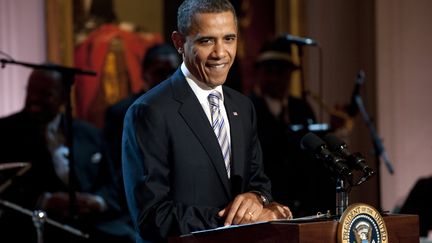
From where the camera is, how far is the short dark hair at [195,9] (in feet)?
10.5

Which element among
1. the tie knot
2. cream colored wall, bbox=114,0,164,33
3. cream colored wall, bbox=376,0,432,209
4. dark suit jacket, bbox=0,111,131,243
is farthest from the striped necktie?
cream colored wall, bbox=376,0,432,209

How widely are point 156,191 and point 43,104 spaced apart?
3040mm

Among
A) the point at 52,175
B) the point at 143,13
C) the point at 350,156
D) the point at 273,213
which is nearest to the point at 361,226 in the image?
the point at 350,156

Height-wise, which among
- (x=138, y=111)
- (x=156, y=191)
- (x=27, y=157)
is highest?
(x=138, y=111)

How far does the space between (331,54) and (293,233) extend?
17.6ft

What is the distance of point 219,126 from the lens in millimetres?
3309

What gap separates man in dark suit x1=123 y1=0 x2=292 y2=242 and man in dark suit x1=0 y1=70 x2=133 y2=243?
2553 millimetres

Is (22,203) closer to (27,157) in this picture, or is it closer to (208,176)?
(27,157)

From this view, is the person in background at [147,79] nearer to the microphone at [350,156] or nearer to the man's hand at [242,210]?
the man's hand at [242,210]

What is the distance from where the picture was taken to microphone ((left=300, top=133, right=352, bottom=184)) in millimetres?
2895

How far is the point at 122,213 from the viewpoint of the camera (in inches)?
241

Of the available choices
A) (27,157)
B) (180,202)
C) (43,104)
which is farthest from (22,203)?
(180,202)

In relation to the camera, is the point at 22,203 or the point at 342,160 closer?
the point at 342,160

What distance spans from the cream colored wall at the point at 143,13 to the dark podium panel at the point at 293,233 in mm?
4400
